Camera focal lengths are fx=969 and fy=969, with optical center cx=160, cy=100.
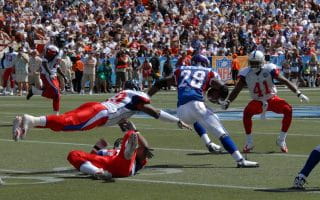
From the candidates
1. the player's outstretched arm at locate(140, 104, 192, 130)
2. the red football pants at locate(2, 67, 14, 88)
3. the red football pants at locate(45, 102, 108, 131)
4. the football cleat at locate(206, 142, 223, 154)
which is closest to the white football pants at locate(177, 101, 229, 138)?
the player's outstretched arm at locate(140, 104, 192, 130)

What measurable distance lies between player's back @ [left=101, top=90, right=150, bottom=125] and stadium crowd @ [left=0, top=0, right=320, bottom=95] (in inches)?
923

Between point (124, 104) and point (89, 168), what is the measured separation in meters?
1.19

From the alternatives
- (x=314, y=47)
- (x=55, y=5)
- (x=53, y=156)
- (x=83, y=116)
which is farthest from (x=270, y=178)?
(x=314, y=47)

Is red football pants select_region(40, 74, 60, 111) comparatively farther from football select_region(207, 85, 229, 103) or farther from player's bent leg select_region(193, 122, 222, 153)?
football select_region(207, 85, 229, 103)

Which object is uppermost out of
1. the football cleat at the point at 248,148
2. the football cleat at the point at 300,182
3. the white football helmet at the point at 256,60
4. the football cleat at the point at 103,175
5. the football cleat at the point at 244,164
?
the white football helmet at the point at 256,60

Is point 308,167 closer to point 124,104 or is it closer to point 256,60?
point 124,104

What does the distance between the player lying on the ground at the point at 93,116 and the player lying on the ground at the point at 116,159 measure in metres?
0.39

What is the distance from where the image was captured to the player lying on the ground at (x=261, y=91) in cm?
1609

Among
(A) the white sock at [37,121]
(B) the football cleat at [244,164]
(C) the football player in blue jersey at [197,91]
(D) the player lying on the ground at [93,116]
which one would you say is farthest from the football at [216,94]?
(A) the white sock at [37,121]

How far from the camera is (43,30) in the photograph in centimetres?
4197

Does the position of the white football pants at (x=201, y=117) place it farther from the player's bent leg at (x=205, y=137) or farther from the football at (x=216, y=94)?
the player's bent leg at (x=205, y=137)

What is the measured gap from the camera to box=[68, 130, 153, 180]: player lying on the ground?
474 inches

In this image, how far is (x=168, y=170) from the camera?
44.0ft

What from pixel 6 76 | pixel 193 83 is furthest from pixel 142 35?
pixel 193 83
